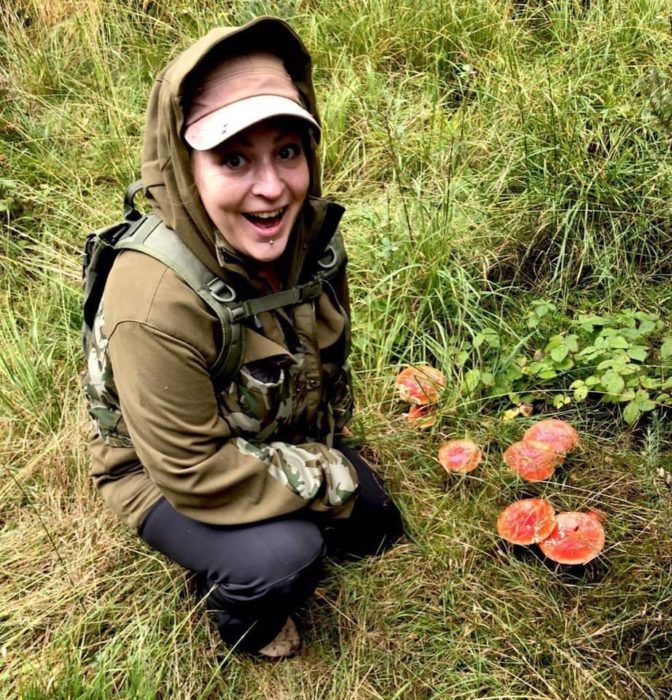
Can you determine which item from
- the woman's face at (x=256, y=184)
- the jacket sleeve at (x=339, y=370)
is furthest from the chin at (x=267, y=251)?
the jacket sleeve at (x=339, y=370)

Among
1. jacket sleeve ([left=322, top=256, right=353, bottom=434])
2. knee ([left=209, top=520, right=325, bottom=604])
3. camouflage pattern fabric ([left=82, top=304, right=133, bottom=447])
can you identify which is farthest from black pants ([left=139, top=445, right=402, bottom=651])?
jacket sleeve ([left=322, top=256, right=353, bottom=434])

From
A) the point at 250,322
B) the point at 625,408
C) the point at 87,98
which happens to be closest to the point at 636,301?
the point at 625,408

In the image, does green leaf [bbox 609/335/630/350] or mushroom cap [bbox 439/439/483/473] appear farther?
green leaf [bbox 609/335/630/350]

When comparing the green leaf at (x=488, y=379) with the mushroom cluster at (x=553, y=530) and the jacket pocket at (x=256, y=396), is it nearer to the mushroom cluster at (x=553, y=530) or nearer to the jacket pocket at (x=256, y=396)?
the mushroom cluster at (x=553, y=530)

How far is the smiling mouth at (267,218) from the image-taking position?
183cm

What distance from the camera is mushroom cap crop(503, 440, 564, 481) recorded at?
2.53 m

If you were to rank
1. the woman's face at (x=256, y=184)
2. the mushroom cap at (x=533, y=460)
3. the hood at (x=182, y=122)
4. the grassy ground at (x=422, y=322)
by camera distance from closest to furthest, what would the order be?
1. the hood at (x=182, y=122)
2. the woman's face at (x=256, y=184)
3. the grassy ground at (x=422, y=322)
4. the mushroom cap at (x=533, y=460)

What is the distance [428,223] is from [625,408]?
124 centimetres

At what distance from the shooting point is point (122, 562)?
8.23 feet

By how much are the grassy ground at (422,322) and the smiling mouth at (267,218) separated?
123 centimetres

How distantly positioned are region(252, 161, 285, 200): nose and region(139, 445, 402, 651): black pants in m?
0.91

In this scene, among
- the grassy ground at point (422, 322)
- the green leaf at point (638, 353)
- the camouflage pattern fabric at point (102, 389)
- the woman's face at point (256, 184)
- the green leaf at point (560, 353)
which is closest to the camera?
the woman's face at point (256, 184)

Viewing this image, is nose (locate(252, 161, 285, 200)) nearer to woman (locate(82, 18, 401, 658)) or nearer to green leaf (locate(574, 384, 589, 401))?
woman (locate(82, 18, 401, 658))

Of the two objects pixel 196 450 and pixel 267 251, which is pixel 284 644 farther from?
pixel 267 251
